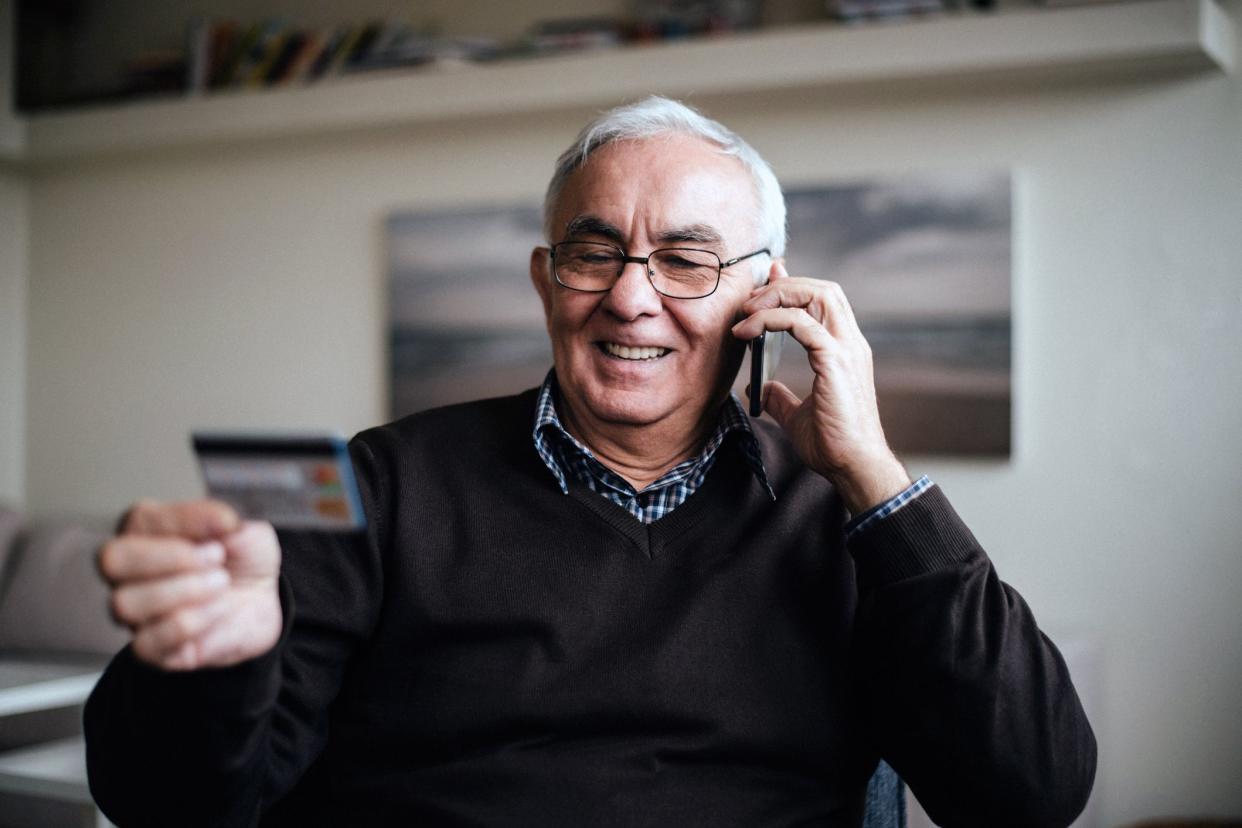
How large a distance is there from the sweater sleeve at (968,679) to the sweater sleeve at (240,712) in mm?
588

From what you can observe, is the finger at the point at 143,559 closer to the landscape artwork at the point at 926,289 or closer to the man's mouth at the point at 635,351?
the man's mouth at the point at 635,351

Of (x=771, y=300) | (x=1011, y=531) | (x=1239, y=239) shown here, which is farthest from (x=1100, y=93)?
(x=771, y=300)

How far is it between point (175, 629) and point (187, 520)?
0.29 ft

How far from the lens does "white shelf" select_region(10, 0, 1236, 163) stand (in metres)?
2.79

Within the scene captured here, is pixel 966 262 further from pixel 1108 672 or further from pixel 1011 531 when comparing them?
pixel 1108 672

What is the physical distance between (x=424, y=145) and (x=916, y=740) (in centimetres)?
293

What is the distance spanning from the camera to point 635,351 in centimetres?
154

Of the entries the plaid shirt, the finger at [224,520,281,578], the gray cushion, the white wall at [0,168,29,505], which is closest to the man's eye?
the plaid shirt

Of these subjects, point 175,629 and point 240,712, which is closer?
point 175,629

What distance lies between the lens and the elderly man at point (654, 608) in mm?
1316

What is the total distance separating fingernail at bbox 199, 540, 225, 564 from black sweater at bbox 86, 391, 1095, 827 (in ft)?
1.16

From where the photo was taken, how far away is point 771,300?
1528 mm

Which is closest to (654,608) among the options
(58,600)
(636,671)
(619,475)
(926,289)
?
(636,671)

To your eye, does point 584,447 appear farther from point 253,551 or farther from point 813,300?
point 253,551
